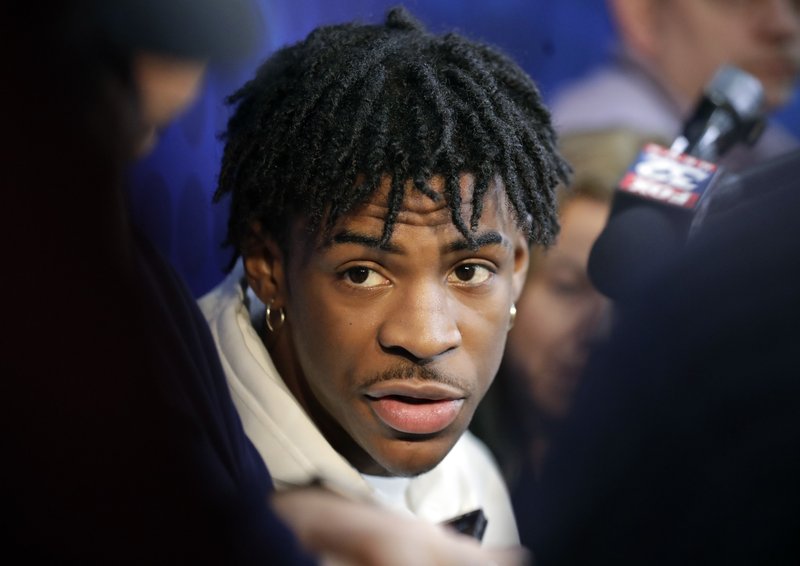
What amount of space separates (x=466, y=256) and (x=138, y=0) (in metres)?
0.47

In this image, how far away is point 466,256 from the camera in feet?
3.45

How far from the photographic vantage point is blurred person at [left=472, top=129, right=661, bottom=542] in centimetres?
148

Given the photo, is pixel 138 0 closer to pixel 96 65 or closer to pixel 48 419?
pixel 96 65

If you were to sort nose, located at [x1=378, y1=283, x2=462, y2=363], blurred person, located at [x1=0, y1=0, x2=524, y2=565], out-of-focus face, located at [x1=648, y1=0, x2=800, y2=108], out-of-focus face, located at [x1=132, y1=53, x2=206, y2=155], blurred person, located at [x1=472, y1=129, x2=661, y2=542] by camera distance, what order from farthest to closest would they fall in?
out-of-focus face, located at [x1=648, y1=0, x2=800, y2=108]
blurred person, located at [x1=472, y1=129, x2=661, y2=542]
nose, located at [x1=378, y1=283, x2=462, y2=363]
out-of-focus face, located at [x1=132, y1=53, x2=206, y2=155]
blurred person, located at [x1=0, y1=0, x2=524, y2=565]

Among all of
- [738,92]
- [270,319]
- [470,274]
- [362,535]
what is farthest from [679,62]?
[362,535]

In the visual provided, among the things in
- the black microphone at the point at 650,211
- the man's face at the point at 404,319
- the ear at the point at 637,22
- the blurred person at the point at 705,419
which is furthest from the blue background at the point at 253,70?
the blurred person at the point at 705,419

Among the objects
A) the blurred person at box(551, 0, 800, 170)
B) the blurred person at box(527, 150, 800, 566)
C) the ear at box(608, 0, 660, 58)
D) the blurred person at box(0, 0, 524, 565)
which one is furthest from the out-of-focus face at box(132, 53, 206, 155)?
the ear at box(608, 0, 660, 58)

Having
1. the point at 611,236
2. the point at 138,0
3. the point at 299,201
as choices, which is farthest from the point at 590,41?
the point at 138,0

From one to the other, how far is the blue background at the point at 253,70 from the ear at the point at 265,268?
0.29 feet

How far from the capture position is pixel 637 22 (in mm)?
1831

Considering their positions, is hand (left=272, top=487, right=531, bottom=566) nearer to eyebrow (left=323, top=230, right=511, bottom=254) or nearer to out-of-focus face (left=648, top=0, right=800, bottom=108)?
eyebrow (left=323, top=230, right=511, bottom=254)

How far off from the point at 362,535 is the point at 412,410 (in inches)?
9.2

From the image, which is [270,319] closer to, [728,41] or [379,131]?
[379,131]

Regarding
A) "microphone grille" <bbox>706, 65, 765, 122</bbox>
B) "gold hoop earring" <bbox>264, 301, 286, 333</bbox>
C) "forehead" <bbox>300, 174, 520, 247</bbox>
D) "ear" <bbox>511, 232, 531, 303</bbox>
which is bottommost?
"gold hoop earring" <bbox>264, 301, 286, 333</bbox>
